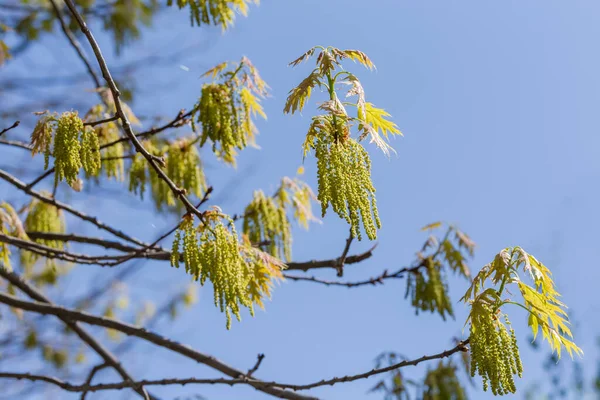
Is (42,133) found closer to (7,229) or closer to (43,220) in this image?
(7,229)

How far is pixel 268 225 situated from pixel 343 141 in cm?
174

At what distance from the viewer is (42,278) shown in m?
7.72

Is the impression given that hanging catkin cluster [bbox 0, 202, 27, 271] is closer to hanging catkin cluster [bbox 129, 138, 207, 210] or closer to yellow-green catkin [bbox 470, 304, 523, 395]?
hanging catkin cluster [bbox 129, 138, 207, 210]

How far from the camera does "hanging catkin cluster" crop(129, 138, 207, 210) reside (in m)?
4.36

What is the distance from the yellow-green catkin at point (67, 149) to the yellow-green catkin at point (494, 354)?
166 cm

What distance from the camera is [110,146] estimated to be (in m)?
4.12

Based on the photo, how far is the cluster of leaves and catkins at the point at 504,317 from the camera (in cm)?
241

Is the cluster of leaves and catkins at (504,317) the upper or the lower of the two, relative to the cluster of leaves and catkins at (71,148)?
lower

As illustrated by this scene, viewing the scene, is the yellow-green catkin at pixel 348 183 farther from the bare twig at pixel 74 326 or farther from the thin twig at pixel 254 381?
the bare twig at pixel 74 326

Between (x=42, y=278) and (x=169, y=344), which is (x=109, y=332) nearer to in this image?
(x=42, y=278)

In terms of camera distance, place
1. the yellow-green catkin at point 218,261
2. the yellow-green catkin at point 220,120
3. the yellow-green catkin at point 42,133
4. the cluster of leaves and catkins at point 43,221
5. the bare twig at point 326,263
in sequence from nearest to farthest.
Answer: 1. the yellow-green catkin at point 218,261
2. the yellow-green catkin at point 42,133
3. the yellow-green catkin at point 220,120
4. the bare twig at point 326,263
5. the cluster of leaves and catkins at point 43,221

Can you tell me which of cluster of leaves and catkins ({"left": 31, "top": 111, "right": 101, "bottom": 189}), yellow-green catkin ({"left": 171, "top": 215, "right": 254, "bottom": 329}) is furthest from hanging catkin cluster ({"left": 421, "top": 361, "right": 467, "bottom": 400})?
cluster of leaves and catkins ({"left": 31, "top": 111, "right": 101, "bottom": 189})

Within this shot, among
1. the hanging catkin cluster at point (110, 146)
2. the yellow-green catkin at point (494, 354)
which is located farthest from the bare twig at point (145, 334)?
the yellow-green catkin at point (494, 354)

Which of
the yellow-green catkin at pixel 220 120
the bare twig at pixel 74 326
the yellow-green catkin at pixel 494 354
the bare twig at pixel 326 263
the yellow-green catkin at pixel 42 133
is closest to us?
the yellow-green catkin at pixel 494 354
